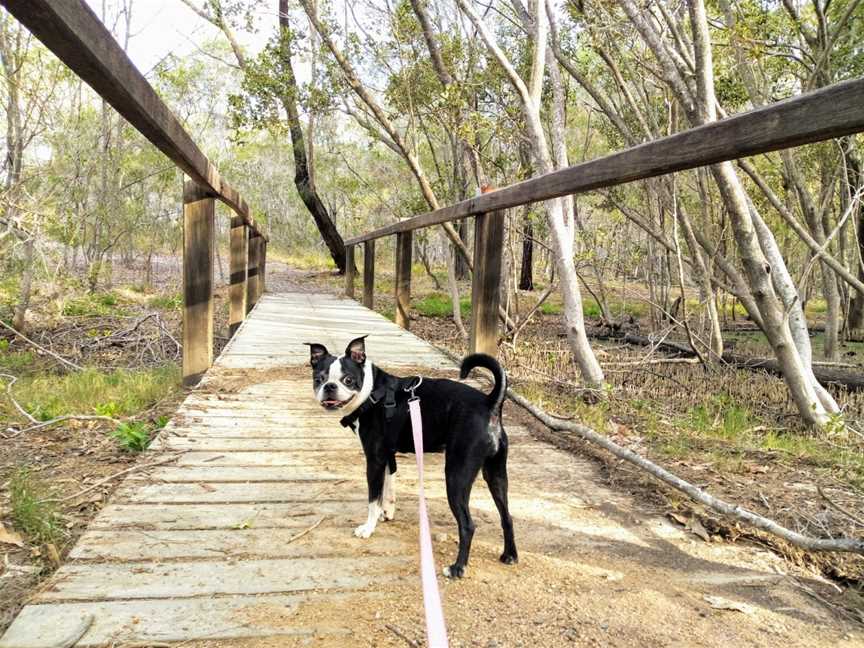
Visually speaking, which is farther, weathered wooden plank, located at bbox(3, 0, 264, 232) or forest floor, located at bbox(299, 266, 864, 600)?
forest floor, located at bbox(299, 266, 864, 600)

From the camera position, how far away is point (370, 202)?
26.9 meters

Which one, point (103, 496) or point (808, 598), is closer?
point (808, 598)

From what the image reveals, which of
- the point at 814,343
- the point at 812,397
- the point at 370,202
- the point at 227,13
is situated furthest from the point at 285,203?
the point at 812,397

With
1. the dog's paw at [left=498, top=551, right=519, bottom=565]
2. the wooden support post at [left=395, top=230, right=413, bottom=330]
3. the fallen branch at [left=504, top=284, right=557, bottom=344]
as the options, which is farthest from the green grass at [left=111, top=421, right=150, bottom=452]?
the wooden support post at [left=395, top=230, right=413, bottom=330]

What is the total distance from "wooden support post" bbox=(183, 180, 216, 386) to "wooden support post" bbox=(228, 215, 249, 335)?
126 inches

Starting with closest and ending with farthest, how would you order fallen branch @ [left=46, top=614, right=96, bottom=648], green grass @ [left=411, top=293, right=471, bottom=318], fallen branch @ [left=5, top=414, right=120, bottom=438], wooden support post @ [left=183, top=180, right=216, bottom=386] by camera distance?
1. fallen branch @ [left=46, top=614, right=96, bottom=648]
2. fallen branch @ [left=5, top=414, right=120, bottom=438]
3. wooden support post @ [left=183, top=180, right=216, bottom=386]
4. green grass @ [left=411, top=293, right=471, bottom=318]

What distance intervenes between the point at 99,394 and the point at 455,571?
3.71 meters

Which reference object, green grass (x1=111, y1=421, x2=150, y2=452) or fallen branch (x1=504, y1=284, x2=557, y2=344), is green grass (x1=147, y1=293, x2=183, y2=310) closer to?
fallen branch (x1=504, y1=284, x2=557, y2=344)

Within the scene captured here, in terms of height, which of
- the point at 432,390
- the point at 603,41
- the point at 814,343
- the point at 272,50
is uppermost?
the point at 272,50

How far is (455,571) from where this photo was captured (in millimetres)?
1976

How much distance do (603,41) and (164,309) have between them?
9.27 meters

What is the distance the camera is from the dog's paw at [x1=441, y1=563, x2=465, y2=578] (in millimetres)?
1971

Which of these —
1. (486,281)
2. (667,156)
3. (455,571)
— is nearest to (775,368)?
(486,281)

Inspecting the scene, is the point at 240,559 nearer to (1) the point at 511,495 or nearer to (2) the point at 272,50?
(1) the point at 511,495
